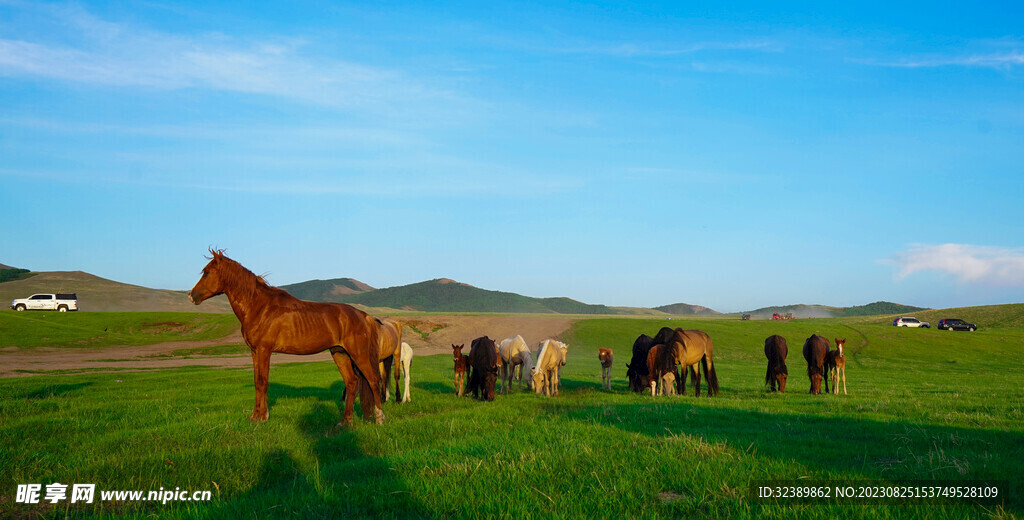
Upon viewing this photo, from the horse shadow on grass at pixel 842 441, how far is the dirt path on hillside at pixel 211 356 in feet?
86.4

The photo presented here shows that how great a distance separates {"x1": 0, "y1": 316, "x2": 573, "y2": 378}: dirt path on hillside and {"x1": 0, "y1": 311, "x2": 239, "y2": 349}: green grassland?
2166 mm

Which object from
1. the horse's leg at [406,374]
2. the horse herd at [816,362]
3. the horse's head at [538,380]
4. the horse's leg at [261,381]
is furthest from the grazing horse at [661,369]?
the horse's leg at [261,381]

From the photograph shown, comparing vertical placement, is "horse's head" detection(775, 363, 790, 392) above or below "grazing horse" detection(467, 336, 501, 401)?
below

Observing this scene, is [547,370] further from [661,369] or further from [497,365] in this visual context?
[661,369]

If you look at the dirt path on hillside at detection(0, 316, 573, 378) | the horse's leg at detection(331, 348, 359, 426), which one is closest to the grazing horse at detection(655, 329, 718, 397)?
the horse's leg at detection(331, 348, 359, 426)

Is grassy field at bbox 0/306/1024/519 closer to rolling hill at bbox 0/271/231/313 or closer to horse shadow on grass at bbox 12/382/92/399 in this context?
horse shadow on grass at bbox 12/382/92/399

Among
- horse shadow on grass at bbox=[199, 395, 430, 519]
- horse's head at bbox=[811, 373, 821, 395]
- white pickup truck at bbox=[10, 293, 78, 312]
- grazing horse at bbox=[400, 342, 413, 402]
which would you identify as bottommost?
horse's head at bbox=[811, 373, 821, 395]

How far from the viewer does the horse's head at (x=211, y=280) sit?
11578 millimetres

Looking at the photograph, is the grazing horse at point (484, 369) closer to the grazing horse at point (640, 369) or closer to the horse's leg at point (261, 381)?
the grazing horse at point (640, 369)

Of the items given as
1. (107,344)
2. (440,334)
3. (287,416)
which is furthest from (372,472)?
(440,334)

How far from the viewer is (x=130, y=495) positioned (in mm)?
6410

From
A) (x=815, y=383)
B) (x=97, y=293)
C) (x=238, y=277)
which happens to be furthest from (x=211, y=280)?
(x=97, y=293)

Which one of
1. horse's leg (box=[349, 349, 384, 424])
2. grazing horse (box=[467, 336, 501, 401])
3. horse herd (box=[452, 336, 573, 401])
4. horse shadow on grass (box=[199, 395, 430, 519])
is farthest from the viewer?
horse herd (box=[452, 336, 573, 401])

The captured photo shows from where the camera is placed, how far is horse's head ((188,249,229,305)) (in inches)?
456
